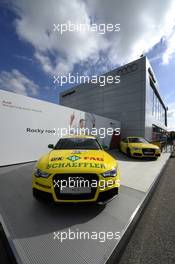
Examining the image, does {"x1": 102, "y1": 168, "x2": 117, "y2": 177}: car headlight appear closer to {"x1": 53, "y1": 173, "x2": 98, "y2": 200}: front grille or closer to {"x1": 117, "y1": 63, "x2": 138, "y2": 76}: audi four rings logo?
{"x1": 53, "y1": 173, "x2": 98, "y2": 200}: front grille

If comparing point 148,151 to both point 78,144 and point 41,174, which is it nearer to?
point 78,144

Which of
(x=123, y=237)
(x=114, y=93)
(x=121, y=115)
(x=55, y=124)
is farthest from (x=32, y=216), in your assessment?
(x=114, y=93)

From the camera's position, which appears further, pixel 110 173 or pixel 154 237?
pixel 110 173

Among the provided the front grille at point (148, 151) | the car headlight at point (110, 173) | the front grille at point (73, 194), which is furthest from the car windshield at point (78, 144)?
the front grille at point (148, 151)

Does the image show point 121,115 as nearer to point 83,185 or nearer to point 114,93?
point 114,93

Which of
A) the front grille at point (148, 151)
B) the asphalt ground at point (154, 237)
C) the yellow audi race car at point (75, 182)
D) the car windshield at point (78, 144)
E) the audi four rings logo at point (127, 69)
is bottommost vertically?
the asphalt ground at point (154, 237)

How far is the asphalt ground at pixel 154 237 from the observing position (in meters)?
1.49

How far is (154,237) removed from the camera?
1.79 metres

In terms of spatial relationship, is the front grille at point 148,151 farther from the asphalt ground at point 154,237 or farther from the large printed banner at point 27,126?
the asphalt ground at point 154,237

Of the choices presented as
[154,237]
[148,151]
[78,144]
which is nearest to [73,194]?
[154,237]

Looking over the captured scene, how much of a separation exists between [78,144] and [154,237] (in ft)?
7.94

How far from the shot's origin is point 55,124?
7.20m

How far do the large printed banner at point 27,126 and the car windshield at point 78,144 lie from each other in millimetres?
2885

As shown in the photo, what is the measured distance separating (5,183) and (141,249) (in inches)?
134
